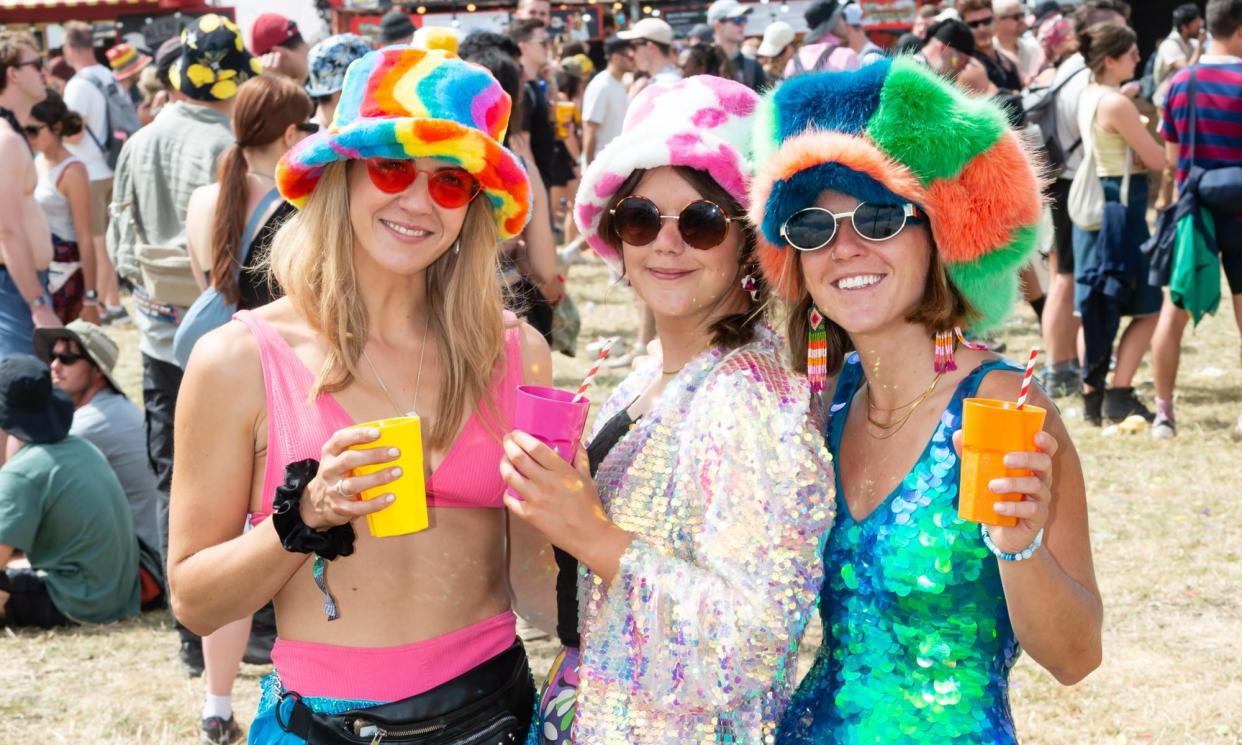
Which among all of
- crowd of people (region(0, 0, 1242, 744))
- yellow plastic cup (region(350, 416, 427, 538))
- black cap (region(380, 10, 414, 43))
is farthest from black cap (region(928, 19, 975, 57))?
yellow plastic cup (region(350, 416, 427, 538))

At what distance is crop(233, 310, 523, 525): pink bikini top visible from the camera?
7.47 feet

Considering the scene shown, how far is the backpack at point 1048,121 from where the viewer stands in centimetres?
811

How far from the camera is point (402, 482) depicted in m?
2.08

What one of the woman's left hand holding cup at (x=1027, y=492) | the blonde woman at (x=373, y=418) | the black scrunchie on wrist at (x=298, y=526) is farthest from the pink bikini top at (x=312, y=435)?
the woman's left hand holding cup at (x=1027, y=492)

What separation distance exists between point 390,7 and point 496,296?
21.8 meters

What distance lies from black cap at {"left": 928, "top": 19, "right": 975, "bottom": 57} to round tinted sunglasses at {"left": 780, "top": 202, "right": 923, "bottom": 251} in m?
6.38

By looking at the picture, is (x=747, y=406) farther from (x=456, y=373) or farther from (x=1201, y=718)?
(x=1201, y=718)

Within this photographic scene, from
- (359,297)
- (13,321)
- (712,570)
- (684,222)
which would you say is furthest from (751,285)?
(13,321)

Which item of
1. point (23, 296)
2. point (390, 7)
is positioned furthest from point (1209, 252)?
point (390, 7)

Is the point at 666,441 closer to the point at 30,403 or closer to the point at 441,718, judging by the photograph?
the point at 441,718

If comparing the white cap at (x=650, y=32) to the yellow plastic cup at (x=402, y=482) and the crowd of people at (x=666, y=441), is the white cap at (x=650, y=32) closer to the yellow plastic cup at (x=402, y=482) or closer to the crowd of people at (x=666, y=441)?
the crowd of people at (x=666, y=441)

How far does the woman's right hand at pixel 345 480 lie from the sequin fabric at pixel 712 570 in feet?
1.42

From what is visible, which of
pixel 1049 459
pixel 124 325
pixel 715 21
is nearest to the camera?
pixel 1049 459

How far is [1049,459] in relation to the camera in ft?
6.32
